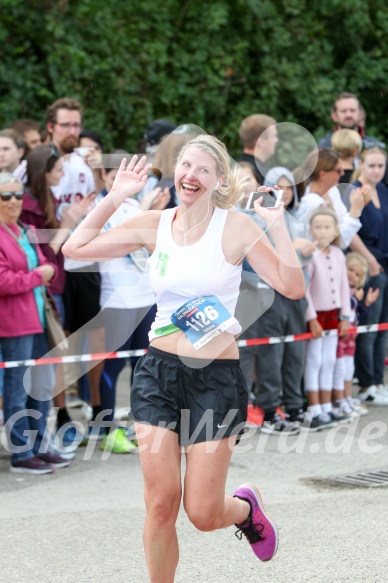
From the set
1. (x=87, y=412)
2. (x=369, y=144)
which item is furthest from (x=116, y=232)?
(x=369, y=144)

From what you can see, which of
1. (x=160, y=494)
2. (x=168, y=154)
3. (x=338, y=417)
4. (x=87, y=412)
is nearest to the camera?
(x=160, y=494)

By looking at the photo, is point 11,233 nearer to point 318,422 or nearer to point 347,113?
point 318,422

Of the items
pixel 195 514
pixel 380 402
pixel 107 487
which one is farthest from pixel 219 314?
pixel 380 402

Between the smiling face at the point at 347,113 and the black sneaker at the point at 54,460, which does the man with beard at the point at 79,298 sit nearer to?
the black sneaker at the point at 54,460

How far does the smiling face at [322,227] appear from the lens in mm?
8734

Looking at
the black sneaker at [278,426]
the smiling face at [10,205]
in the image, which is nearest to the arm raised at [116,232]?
the smiling face at [10,205]

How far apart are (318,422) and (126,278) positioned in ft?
6.31

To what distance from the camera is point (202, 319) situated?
468 cm

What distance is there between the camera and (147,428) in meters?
4.68

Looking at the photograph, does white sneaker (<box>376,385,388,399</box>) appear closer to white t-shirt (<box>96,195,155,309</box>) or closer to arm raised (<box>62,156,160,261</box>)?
white t-shirt (<box>96,195,155,309</box>)

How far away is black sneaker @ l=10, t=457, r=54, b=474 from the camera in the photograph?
746 centimetres

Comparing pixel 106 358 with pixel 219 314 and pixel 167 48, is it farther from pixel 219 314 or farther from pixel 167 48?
pixel 167 48

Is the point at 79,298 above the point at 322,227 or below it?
below

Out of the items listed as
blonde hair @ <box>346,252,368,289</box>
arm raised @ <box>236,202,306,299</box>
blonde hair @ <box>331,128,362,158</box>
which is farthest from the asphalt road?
blonde hair @ <box>331,128,362,158</box>
